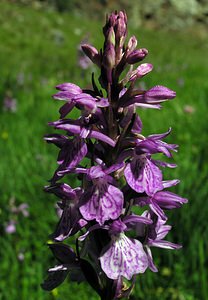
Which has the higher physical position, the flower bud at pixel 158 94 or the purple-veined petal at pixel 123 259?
the flower bud at pixel 158 94

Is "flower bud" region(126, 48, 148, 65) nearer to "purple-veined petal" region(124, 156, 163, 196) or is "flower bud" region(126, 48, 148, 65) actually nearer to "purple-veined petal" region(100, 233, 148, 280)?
"purple-veined petal" region(124, 156, 163, 196)

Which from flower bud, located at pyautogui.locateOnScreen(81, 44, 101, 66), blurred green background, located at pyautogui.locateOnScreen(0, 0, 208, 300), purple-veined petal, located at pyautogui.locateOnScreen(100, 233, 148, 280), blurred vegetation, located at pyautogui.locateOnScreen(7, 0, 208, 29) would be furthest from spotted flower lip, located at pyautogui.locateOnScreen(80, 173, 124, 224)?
blurred vegetation, located at pyautogui.locateOnScreen(7, 0, 208, 29)

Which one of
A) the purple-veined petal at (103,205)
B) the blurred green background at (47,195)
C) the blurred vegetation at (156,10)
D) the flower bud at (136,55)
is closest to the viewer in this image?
the purple-veined petal at (103,205)

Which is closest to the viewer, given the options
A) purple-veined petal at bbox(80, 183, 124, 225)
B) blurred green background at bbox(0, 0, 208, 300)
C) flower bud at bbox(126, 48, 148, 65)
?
purple-veined petal at bbox(80, 183, 124, 225)

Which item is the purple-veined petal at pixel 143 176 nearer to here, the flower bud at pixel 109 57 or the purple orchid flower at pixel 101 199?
the purple orchid flower at pixel 101 199

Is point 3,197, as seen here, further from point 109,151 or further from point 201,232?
point 109,151

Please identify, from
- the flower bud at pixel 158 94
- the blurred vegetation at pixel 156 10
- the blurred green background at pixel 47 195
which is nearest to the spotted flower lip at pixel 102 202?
the flower bud at pixel 158 94

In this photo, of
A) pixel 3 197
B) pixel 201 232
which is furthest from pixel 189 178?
pixel 3 197

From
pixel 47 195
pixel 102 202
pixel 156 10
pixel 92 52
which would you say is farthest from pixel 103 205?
pixel 156 10

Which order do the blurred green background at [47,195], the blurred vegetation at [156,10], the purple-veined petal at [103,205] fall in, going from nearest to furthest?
the purple-veined petal at [103,205] → the blurred green background at [47,195] → the blurred vegetation at [156,10]
